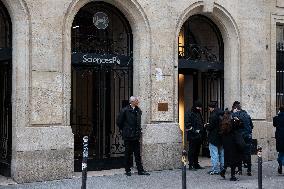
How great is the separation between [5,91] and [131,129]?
302 cm

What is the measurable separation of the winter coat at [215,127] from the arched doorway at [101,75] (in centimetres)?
226

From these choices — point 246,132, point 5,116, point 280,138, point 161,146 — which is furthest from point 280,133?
point 5,116

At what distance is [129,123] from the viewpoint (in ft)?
40.4

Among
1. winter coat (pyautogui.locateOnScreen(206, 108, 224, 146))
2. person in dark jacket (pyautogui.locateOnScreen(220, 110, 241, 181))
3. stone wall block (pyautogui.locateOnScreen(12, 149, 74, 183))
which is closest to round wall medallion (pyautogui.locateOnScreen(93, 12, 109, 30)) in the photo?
stone wall block (pyautogui.locateOnScreen(12, 149, 74, 183))

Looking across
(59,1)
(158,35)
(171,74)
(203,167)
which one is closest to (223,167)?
(203,167)

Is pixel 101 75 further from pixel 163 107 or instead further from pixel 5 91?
pixel 5 91

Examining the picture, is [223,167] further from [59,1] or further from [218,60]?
[59,1]

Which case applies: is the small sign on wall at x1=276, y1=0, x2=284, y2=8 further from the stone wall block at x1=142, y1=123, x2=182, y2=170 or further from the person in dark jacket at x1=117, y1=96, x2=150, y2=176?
the person in dark jacket at x1=117, y1=96, x2=150, y2=176

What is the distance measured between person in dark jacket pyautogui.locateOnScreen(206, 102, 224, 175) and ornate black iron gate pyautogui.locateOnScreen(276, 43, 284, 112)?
4451 mm

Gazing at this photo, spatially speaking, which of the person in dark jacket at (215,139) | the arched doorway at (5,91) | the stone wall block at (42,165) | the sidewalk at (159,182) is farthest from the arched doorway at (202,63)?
the arched doorway at (5,91)

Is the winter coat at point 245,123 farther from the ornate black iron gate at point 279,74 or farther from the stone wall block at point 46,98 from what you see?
the stone wall block at point 46,98

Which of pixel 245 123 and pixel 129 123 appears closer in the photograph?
pixel 129 123

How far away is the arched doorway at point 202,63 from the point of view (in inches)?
595

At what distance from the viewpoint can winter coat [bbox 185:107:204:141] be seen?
13.4 m
